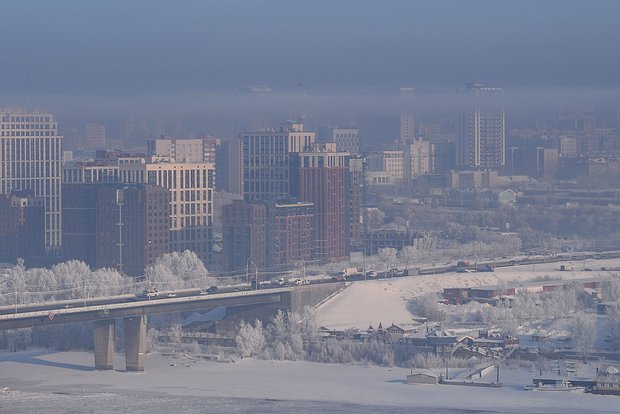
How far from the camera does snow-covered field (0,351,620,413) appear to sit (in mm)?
29188

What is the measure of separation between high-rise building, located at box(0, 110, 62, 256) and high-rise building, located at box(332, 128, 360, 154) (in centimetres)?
1558

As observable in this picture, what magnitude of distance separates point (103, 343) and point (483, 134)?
47676 millimetres

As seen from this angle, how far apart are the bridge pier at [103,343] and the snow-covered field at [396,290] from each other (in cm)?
486

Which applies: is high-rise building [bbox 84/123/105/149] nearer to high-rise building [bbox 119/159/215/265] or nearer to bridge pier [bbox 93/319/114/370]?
high-rise building [bbox 119/159/215/265]

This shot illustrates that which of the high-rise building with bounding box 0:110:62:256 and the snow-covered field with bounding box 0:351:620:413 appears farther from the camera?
the high-rise building with bounding box 0:110:62:256

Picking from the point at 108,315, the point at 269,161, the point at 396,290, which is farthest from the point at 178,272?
the point at 269,161

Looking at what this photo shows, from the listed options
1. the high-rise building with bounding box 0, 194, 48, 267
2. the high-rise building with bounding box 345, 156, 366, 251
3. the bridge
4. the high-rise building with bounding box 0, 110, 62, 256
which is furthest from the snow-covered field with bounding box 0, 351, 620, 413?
the high-rise building with bounding box 0, 110, 62, 256

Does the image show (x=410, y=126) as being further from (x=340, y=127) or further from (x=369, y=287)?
(x=369, y=287)

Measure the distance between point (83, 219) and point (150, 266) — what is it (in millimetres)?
4778

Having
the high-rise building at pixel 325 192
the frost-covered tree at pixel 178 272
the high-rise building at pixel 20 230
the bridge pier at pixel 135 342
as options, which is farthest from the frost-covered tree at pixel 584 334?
the high-rise building at pixel 20 230

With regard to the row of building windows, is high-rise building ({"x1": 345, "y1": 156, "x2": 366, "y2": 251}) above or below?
below

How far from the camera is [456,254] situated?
4981 centimetres

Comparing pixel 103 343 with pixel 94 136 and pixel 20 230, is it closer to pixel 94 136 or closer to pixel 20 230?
pixel 20 230

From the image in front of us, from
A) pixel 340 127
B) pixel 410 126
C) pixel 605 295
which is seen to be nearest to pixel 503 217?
pixel 340 127
